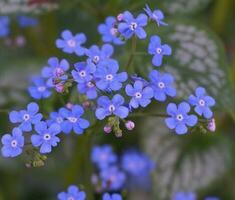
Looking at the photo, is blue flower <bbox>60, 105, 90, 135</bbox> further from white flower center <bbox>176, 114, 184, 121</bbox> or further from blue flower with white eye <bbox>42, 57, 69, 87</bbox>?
white flower center <bbox>176, 114, 184, 121</bbox>

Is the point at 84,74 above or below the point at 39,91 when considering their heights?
above

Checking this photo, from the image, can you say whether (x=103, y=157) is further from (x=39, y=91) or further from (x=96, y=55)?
(x=96, y=55)

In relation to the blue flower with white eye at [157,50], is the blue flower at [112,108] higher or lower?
lower

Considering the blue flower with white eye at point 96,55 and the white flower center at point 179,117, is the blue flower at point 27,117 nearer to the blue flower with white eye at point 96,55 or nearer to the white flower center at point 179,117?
the blue flower with white eye at point 96,55

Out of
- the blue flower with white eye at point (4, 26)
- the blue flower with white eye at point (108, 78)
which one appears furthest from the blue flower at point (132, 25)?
the blue flower with white eye at point (4, 26)

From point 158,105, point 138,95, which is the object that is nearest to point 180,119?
point 138,95

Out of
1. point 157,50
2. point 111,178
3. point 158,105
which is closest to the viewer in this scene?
point 157,50

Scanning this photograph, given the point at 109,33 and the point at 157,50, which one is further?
the point at 109,33
